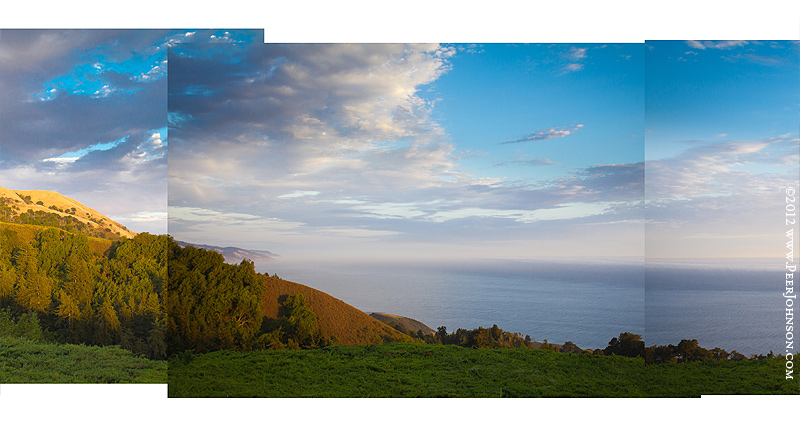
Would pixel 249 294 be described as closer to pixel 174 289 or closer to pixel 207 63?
pixel 174 289

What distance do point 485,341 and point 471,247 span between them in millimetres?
1342

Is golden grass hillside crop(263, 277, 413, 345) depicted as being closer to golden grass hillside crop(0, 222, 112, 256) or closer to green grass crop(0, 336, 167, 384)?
A: green grass crop(0, 336, 167, 384)

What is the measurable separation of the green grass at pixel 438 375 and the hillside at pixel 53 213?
3491 millimetres

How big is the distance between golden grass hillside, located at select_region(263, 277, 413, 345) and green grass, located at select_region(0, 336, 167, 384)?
2321mm

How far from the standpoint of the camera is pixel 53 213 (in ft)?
27.2

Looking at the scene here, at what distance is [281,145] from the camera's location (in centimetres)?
667

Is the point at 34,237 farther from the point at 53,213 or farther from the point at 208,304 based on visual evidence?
the point at 208,304

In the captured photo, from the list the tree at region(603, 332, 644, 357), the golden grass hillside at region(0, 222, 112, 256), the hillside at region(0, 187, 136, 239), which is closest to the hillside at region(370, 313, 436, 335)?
the tree at region(603, 332, 644, 357)

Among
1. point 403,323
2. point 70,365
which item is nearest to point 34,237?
point 70,365

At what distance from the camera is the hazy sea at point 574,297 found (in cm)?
656

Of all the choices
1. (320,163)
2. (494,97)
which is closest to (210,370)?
(320,163)

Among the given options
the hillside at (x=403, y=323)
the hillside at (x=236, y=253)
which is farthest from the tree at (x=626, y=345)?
the hillside at (x=236, y=253)

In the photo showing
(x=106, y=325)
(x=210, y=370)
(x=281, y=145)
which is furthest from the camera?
(x=106, y=325)

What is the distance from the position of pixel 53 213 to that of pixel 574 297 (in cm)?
890
